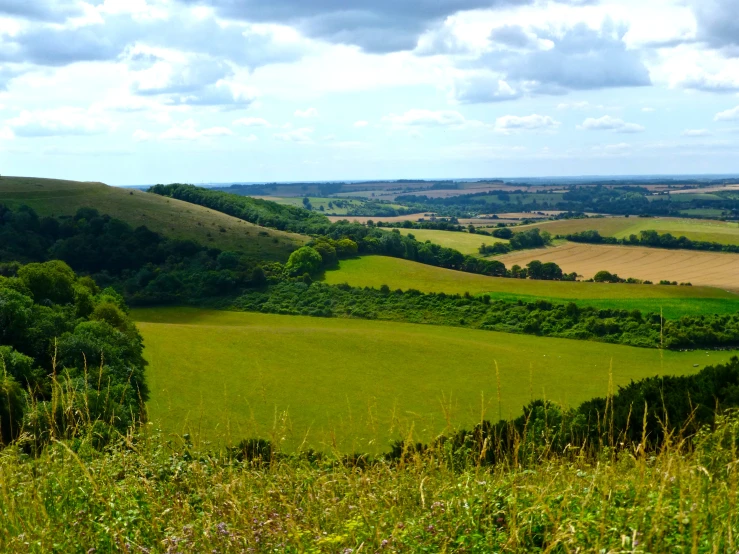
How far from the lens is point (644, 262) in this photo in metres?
104

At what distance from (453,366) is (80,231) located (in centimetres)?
6440

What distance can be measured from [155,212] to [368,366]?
67.1 m

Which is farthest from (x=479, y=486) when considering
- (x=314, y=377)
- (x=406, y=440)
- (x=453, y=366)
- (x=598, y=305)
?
(x=598, y=305)

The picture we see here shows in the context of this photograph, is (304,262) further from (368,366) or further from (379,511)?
(379,511)

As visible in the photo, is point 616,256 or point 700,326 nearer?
point 700,326

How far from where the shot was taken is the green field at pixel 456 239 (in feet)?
386

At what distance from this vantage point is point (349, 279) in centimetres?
8650

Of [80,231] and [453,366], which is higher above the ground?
[80,231]

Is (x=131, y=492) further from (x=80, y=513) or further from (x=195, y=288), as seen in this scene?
(x=195, y=288)

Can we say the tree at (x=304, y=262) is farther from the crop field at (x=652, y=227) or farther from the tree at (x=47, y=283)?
the crop field at (x=652, y=227)

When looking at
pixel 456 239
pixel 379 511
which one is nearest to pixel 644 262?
pixel 456 239

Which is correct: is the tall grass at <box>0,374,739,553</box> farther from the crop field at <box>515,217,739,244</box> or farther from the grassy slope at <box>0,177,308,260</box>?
the crop field at <box>515,217,739,244</box>

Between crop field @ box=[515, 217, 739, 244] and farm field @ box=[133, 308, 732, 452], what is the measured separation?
76.1 metres

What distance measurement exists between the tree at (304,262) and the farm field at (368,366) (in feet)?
65.7
